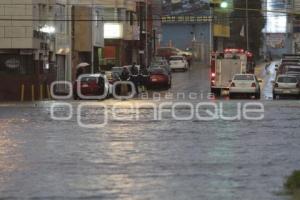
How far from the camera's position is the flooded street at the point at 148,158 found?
45.1 ft

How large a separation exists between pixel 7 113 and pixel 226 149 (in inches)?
660

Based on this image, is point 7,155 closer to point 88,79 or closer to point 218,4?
point 88,79

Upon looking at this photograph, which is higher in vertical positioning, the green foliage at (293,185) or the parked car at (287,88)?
the parked car at (287,88)

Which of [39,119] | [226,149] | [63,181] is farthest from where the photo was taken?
[39,119]

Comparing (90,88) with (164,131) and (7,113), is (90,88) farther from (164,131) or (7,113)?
(164,131)

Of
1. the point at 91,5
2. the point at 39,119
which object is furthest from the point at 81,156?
the point at 91,5

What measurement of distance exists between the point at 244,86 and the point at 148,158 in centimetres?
3214

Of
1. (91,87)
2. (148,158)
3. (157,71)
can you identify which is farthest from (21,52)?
(148,158)

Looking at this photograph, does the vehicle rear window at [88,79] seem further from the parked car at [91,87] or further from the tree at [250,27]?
the tree at [250,27]

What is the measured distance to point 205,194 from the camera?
13.2 meters

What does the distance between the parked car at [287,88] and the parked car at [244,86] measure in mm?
1193

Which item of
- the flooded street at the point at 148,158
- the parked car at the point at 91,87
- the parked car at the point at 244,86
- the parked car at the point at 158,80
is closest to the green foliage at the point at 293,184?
the flooded street at the point at 148,158

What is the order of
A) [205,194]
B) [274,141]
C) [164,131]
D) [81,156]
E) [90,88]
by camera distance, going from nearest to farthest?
[205,194] → [81,156] → [274,141] → [164,131] → [90,88]

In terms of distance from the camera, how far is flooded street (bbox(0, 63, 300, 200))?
13734 millimetres
